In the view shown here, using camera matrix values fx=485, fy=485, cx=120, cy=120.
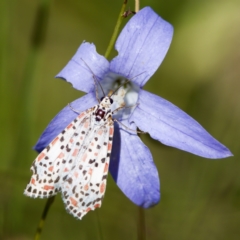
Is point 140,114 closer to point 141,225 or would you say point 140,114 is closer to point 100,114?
point 100,114

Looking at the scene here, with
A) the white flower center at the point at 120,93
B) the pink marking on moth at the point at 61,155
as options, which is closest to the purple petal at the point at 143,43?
the white flower center at the point at 120,93

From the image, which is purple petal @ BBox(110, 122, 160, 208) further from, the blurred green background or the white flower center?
the blurred green background

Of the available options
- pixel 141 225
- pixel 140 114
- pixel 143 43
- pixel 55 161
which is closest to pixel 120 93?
pixel 140 114

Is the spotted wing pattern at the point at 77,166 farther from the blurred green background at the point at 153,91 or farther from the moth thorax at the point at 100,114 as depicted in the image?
the blurred green background at the point at 153,91

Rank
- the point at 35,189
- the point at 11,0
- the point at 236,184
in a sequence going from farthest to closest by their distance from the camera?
the point at 11,0, the point at 236,184, the point at 35,189

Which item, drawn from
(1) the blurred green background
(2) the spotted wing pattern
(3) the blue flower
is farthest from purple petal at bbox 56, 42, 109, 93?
(1) the blurred green background

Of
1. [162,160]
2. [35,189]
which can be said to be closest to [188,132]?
[35,189]

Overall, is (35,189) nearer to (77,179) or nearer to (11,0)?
(77,179)
